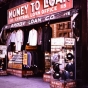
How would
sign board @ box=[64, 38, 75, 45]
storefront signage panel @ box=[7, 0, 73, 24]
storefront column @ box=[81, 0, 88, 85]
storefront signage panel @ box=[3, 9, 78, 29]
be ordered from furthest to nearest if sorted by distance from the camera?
storefront signage panel @ box=[7, 0, 73, 24] → storefront signage panel @ box=[3, 9, 78, 29] → storefront column @ box=[81, 0, 88, 85] → sign board @ box=[64, 38, 75, 45]

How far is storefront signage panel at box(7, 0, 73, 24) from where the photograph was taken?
31.8 ft

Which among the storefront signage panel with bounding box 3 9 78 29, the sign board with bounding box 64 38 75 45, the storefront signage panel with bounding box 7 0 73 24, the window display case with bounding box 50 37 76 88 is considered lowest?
the window display case with bounding box 50 37 76 88

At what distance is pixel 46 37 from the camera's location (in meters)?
10.6

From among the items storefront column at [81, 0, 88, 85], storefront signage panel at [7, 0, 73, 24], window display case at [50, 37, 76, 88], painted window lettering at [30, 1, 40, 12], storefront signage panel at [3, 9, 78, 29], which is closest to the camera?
window display case at [50, 37, 76, 88]

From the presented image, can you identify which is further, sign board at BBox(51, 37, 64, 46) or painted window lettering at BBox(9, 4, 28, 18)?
painted window lettering at BBox(9, 4, 28, 18)

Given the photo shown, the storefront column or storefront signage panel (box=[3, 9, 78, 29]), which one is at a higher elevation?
storefront signage panel (box=[3, 9, 78, 29])

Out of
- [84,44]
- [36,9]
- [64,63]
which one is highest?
[36,9]

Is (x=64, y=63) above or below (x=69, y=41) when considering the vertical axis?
below

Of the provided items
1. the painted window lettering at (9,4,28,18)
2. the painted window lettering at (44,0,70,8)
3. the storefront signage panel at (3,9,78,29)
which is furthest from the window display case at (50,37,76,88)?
the painted window lettering at (9,4,28,18)

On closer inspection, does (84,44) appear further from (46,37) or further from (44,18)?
(44,18)

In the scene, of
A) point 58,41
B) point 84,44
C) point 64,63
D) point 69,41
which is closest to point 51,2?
point 58,41

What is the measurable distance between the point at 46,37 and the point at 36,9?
1824mm

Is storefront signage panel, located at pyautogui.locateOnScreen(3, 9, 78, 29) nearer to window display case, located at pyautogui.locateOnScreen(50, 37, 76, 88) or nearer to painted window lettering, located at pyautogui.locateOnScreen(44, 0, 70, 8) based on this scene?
painted window lettering, located at pyautogui.locateOnScreen(44, 0, 70, 8)

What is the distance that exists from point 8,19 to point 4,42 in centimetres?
159
